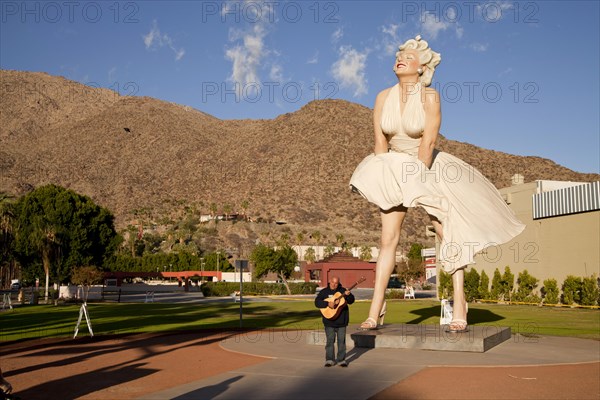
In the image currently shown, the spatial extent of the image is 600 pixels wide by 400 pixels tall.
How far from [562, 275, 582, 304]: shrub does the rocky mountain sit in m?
85.4

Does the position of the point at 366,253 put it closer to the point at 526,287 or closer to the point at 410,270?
the point at 410,270

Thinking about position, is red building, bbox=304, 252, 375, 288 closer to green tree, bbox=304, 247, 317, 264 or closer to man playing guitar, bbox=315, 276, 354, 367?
green tree, bbox=304, 247, 317, 264

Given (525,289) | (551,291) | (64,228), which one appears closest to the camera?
(551,291)

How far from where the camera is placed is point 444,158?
13828 mm

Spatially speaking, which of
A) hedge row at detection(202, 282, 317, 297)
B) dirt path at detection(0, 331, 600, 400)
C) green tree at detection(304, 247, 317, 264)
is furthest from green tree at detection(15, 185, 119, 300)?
green tree at detection(304, 247, 317, 264)

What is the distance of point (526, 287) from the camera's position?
120 feet

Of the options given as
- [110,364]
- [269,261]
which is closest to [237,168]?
[269,261]

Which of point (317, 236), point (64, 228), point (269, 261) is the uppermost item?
point (317, 236)

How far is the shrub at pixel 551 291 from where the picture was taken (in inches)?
1346

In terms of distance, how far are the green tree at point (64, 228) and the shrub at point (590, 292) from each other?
1509 inches

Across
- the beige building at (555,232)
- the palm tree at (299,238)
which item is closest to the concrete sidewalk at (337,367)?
the beige building at (555,232)

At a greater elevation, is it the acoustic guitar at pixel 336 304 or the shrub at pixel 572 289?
the acoustic guitar at pixel 336 304

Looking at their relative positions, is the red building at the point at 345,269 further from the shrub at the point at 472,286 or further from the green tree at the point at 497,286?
the green tree at the point at 497,286

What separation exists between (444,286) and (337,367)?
33906 mm
